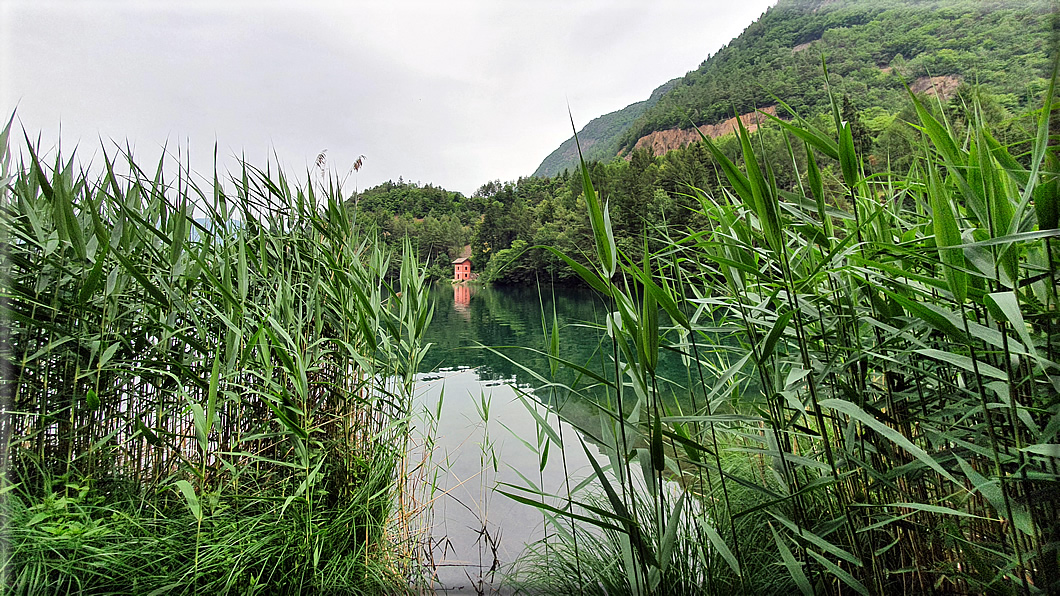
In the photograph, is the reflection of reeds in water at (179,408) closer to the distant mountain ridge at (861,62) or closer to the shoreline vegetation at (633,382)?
the shoreline vegetation at (633,382)

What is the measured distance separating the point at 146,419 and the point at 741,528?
1.57 meters

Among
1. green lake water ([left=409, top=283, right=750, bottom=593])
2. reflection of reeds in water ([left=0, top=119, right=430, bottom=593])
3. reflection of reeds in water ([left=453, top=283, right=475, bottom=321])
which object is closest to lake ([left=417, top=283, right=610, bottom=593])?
green lake water ([left=409, top=283, right=750, bottom=593])

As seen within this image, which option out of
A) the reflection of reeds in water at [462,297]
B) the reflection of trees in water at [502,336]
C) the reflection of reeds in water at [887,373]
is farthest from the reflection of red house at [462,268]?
the reflection of reeds in water at [887,373]

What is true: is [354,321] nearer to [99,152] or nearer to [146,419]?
[146,419]

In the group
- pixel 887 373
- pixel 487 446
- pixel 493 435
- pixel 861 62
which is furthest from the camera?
pixel 861 62

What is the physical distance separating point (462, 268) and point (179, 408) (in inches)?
332

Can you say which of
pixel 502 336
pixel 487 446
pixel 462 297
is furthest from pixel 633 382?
pixel 462 297

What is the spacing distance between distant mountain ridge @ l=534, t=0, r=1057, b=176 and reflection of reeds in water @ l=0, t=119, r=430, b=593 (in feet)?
2.97

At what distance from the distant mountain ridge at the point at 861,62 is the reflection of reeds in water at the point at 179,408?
905 millimetres

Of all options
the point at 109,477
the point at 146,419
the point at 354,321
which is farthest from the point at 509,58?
the point at 109,477

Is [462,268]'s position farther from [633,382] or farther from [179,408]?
[633,382]

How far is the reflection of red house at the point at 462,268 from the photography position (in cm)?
901

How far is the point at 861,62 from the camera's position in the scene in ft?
31.8

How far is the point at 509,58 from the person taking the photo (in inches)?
92.8
